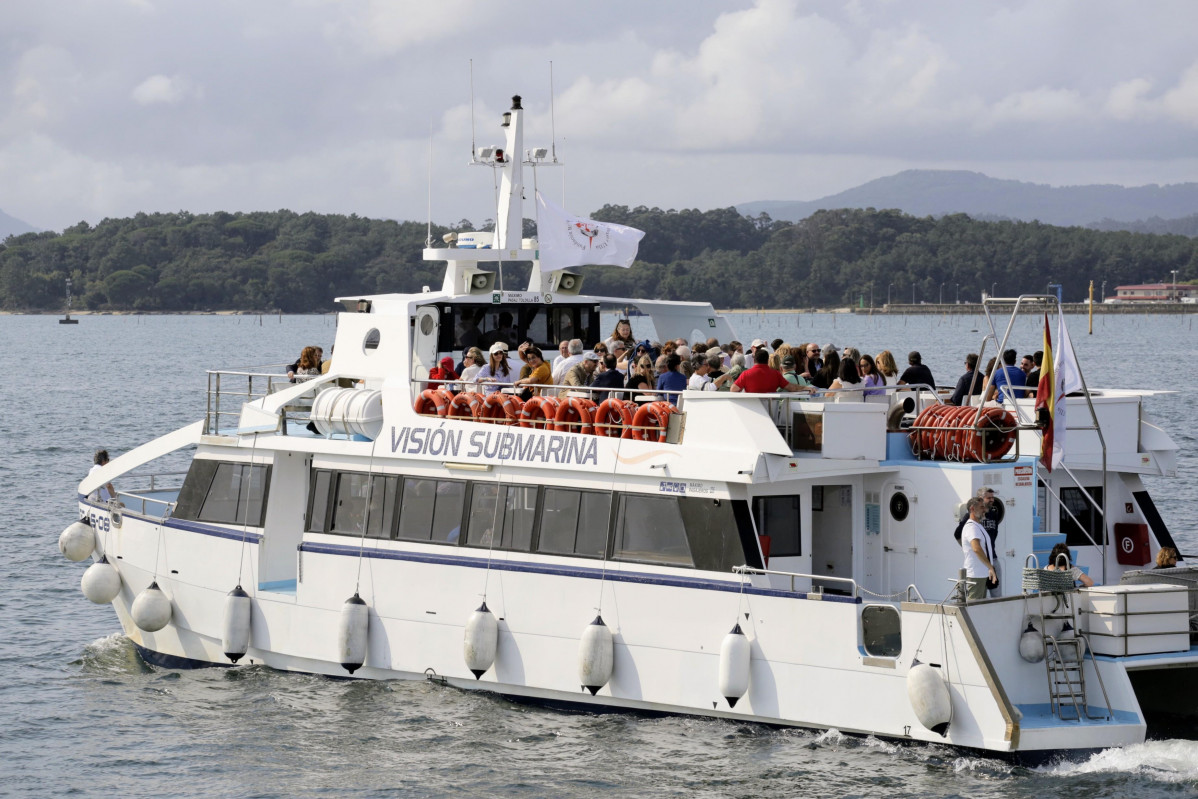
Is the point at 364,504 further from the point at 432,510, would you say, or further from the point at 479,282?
the point at 479,282

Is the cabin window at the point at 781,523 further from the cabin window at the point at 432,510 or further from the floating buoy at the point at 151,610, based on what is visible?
the floating buoy at the point at 151,610

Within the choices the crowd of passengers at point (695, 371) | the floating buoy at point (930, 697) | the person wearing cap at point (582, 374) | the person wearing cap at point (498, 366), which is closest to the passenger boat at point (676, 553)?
the floating buoy at point (930, 697)

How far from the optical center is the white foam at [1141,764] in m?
12.7

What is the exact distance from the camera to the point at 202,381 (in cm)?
7112

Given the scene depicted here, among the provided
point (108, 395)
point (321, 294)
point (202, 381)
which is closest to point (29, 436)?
point (108, 395)

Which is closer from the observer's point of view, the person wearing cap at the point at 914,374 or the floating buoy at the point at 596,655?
the floating buoy at the point at 596,655

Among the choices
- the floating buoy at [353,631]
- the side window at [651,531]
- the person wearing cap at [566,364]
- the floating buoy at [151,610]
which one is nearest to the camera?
the side window at [651,531]

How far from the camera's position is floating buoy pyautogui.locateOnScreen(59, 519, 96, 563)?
18.3m

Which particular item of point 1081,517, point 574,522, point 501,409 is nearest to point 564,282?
point 501,409

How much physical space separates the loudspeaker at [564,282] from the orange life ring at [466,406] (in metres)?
3.46

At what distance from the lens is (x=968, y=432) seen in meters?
13.7

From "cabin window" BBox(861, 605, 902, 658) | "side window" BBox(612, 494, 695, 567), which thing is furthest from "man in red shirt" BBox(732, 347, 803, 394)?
"cabin window" BBox(861, 605, 902, 658)

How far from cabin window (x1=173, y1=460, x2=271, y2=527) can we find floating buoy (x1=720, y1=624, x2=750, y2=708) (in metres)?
5.91

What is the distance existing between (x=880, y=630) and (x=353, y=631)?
5494 millimetres
